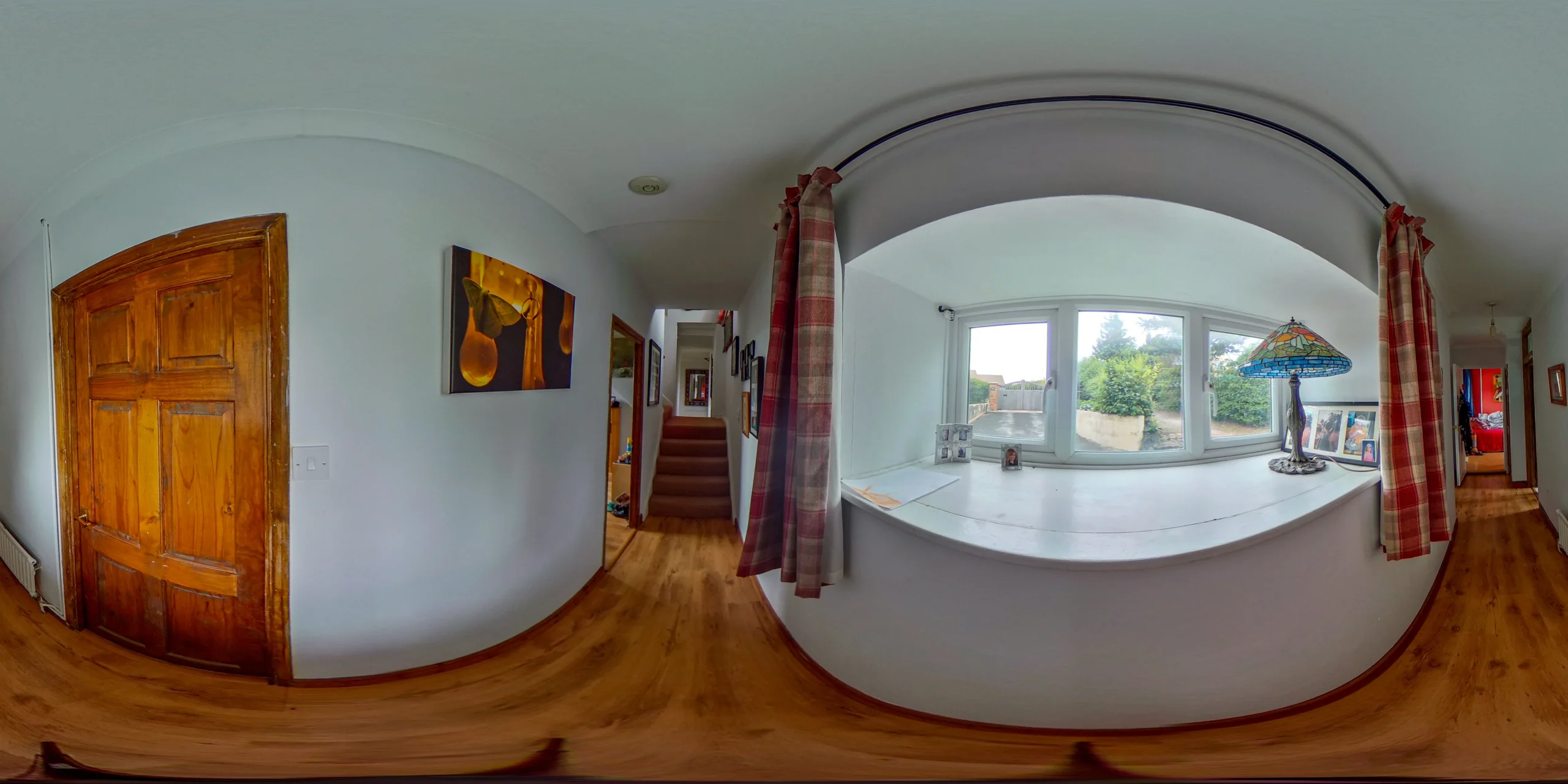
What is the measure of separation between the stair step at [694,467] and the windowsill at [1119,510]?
157 cm

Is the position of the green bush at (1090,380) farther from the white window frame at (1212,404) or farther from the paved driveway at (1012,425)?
the white window frame at (1212,404)

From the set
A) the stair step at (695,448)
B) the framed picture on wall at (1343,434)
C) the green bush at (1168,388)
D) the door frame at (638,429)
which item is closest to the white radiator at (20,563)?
the door frame at (638,429)

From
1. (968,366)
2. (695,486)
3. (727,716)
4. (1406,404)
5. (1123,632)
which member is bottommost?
(727,716)

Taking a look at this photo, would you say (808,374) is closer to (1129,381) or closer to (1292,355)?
(1129,381)

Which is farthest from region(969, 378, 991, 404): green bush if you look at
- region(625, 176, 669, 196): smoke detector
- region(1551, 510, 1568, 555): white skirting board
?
region(1551, 510, 1568, 555): white skirting board

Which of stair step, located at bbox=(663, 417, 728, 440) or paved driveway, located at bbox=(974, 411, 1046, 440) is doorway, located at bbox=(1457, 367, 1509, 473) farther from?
stair step, located at bbox=(663, 417, 728, 440)

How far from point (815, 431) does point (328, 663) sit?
1.30 m

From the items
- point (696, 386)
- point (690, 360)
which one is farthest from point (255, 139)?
point (696, 386)

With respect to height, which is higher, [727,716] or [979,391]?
[979,391]

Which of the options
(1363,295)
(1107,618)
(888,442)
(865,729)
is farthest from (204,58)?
(1363,295)

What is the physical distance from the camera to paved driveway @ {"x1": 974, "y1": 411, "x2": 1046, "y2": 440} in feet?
3.43

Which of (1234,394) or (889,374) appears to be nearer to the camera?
(1234,394)

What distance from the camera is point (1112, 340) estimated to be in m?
0.94

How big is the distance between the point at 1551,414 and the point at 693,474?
9.31 ft
